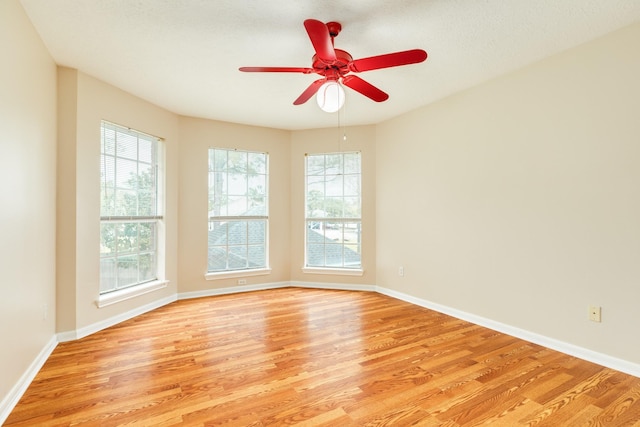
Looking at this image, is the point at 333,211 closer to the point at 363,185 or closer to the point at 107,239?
the point at 363,185

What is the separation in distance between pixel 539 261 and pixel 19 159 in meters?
3.99

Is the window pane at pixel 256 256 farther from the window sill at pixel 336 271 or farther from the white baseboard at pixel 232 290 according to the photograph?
the window sill at pixel 336 271

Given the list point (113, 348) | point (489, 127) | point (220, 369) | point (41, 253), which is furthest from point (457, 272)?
point (41, 253)

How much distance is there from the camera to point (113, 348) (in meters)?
2.67

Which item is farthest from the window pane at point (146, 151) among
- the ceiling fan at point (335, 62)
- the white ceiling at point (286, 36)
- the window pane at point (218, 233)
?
the ceiling fan at point (335, 62)

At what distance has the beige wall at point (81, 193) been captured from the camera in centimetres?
281

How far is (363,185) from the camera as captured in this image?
4.68m

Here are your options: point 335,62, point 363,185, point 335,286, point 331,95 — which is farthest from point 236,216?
point 335,62

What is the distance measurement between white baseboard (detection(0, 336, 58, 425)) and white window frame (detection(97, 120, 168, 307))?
0.60m

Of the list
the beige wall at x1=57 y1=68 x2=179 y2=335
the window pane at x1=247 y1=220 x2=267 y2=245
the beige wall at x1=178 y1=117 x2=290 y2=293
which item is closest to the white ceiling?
the beige wall at x1=57 y1=68 x2=179 y2=335

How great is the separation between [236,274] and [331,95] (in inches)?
122

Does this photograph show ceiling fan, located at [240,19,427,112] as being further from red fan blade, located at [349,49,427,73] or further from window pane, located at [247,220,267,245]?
window pane, located at [247,220,267,245]

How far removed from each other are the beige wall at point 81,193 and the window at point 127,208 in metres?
0.16

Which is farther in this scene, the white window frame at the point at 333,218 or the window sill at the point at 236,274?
the white window frame at the point at 333,218
